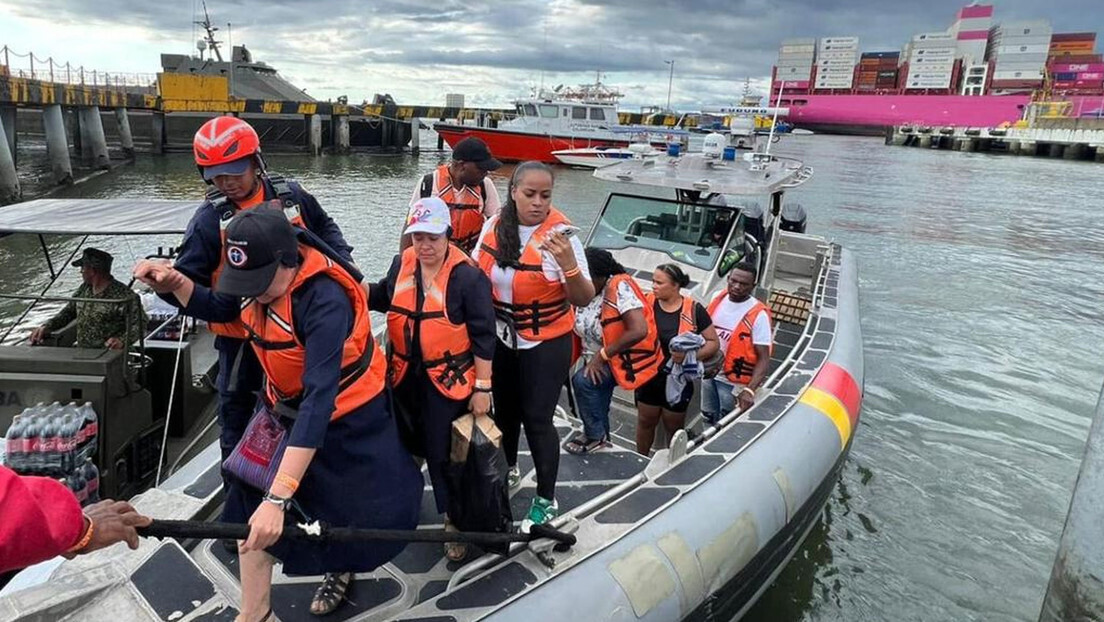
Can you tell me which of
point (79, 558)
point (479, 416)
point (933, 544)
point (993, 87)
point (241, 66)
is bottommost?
point (933, 544)

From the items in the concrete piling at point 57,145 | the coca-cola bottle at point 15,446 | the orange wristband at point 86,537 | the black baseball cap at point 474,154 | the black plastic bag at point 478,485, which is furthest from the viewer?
the concrete piling at point 57,145

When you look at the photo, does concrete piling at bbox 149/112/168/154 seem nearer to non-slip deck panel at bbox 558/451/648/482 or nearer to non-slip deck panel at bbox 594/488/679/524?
non-slip deck panel at bbox 558/451/648/482

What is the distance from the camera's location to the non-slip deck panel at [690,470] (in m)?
3.29

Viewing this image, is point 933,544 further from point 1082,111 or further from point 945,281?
point 1082,111

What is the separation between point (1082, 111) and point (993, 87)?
82.4 feet

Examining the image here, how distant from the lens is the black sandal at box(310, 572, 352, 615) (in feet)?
7.90

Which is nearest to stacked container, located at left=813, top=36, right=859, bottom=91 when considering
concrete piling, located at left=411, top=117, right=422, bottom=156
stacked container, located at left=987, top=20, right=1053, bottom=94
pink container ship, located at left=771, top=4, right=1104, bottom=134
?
pink container ship, located at left=771, top=4, right=1104, bottom=134

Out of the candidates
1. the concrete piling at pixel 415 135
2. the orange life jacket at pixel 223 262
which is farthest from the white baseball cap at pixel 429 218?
the concrete piling at pixel 415 135

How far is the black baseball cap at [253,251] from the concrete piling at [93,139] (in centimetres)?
2719

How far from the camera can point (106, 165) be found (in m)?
23.9

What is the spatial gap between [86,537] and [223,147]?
1.44m

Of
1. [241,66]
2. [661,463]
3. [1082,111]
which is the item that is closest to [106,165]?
[241,66]

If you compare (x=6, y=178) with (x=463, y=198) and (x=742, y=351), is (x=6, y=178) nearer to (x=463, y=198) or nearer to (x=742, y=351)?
(x=463, y=198)

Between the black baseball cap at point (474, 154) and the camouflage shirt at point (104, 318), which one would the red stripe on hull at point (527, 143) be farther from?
the black baseball cap at point (474, 154)
